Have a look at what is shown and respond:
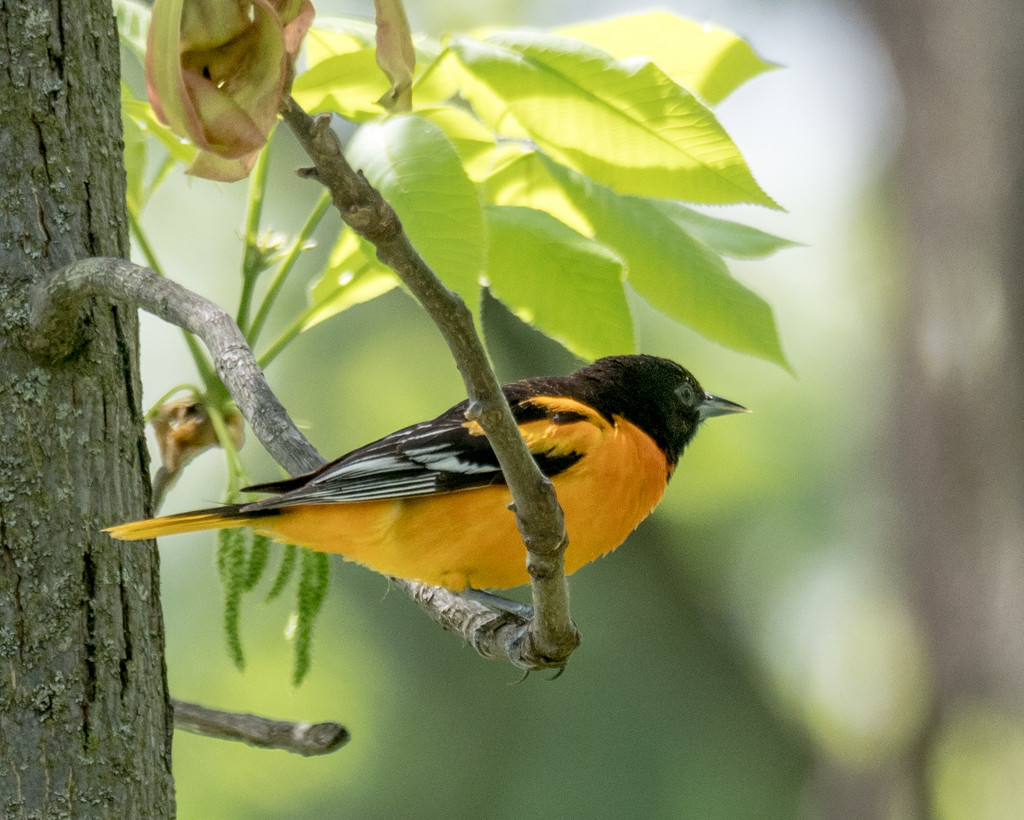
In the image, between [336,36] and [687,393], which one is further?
[687,393]

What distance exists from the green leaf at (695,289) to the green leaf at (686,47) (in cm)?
29

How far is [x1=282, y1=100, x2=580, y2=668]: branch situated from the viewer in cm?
94

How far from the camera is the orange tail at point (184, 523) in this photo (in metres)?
1.85

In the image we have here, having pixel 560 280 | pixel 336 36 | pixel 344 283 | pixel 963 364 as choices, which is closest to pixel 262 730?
pixel 344 283

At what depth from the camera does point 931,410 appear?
5680 mm

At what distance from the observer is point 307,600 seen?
6.36 ft

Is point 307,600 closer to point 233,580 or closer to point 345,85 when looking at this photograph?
point 233,580

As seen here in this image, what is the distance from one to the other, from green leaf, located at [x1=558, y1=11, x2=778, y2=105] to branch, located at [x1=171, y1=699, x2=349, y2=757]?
1397 mm

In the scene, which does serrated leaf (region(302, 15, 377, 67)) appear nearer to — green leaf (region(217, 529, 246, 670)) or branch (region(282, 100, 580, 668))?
green leaf (region(217, 529, 246, 670))

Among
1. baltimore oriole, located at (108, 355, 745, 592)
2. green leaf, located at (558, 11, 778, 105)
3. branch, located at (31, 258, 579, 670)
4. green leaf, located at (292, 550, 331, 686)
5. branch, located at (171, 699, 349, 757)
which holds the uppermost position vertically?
green leaf, located at (558, 11, 778, 105)

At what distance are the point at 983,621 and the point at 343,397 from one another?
3.99 m

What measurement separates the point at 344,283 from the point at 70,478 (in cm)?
61

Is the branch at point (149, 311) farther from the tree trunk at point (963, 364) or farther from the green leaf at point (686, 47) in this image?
the tree trunk at point (963, 364)

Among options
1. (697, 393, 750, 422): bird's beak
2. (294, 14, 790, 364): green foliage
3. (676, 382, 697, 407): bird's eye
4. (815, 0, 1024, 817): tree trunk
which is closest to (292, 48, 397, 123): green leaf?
(294, 14, 790, 364): green foliage
